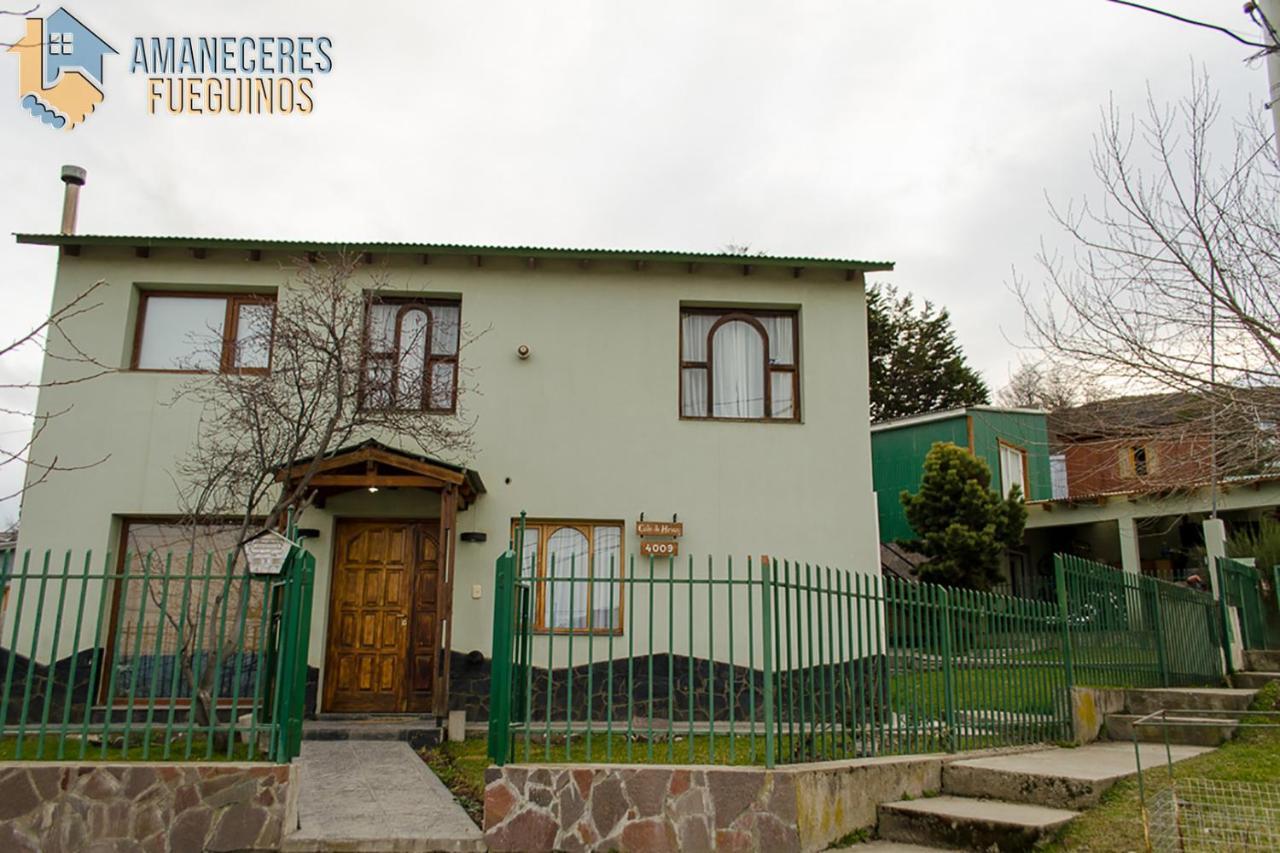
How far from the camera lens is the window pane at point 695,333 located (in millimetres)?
12664

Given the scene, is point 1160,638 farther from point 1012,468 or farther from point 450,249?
point 1012,468

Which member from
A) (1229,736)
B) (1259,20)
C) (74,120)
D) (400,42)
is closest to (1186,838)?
(1229,736)

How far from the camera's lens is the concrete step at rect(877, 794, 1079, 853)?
6.04 m

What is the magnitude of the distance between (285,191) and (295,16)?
10.3 feet

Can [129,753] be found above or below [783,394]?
below

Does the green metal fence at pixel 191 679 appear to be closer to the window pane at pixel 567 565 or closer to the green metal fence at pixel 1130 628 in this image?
the window pane at pixel 567 565

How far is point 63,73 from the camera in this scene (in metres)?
10.2

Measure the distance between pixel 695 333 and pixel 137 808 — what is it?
8.54 m

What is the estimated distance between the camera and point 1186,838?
19.0 feet

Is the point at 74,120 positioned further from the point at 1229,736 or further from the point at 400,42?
the point at 1229,736

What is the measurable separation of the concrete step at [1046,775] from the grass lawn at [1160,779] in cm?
13

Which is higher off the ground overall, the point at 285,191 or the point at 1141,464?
the point at 285,191

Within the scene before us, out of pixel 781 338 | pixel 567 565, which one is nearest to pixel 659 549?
pixel 567 565

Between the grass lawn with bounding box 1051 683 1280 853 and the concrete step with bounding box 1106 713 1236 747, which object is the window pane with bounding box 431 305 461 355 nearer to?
the concrete step with bounding box 1106 713 1236 747
